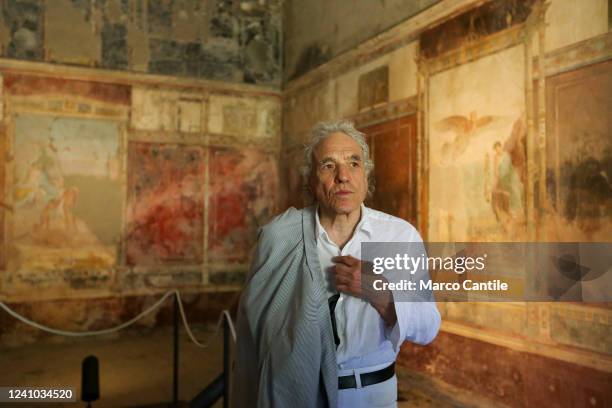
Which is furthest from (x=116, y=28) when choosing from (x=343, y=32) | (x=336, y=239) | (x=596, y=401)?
(x=596, y=401)

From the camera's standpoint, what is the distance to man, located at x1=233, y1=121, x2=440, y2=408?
2.03 m

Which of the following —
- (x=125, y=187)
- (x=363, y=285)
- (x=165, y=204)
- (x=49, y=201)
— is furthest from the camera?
(x=165, y=204)

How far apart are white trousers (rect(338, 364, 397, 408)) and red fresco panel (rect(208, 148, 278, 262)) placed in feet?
24.2

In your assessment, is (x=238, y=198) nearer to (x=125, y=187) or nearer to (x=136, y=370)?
(x=125, y=187)

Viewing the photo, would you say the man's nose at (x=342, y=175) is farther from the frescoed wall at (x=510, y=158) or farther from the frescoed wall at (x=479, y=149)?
the frescoed wall at (x=479, y=149)

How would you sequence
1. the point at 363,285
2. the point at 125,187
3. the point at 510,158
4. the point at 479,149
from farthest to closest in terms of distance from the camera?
1. the point at 125,187
2. the point at 479,149
3. the point at 510,158
4. the point at 363,285

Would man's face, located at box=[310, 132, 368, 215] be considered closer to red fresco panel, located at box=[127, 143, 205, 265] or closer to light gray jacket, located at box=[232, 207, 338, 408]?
light gray jacket, located at box=[232, 207, 338, 408]

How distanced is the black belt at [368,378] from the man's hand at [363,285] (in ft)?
0.77

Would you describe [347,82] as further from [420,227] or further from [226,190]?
[226,190]

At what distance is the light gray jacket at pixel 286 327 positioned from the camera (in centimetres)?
202

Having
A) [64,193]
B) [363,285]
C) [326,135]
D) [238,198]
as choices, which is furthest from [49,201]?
[363,285]

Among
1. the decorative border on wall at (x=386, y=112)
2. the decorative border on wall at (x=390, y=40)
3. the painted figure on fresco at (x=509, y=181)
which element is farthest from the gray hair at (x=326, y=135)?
the decorative border on wall at (x=386, y=112)

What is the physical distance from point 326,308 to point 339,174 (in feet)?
1.94

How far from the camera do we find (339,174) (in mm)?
2281
